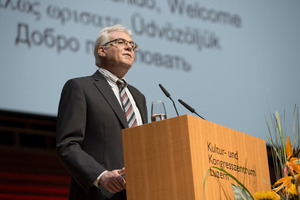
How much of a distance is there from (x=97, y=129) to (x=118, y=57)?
0.47m

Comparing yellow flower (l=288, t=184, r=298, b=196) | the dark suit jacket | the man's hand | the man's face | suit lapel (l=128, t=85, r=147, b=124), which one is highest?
the man's face

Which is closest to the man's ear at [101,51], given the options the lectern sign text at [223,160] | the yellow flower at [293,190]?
the lectern sign text at [223,160]

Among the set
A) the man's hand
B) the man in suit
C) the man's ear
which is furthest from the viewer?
the man's ear

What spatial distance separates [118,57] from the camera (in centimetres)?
253

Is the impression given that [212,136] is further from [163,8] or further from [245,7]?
[245,7]

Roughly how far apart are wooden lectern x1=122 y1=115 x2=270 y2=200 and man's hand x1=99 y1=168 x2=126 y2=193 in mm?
97

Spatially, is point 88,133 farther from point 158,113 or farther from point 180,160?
point 180,160

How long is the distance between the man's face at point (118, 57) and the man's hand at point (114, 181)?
27.7 inches

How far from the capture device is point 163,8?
435 cm

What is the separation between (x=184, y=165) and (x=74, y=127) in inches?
25.7

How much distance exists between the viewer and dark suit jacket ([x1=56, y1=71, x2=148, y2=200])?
6.67ft

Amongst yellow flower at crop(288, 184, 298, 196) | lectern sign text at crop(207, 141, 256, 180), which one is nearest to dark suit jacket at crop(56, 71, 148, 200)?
lectern sign text at crop(207, 141, 256, 180)

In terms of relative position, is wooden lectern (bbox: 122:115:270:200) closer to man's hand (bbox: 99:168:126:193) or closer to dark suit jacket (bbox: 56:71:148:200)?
man's hand (bbox: 99:168:126:193)

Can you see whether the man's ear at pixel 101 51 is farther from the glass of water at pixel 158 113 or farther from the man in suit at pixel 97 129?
the glass of water at pixel 158 113
